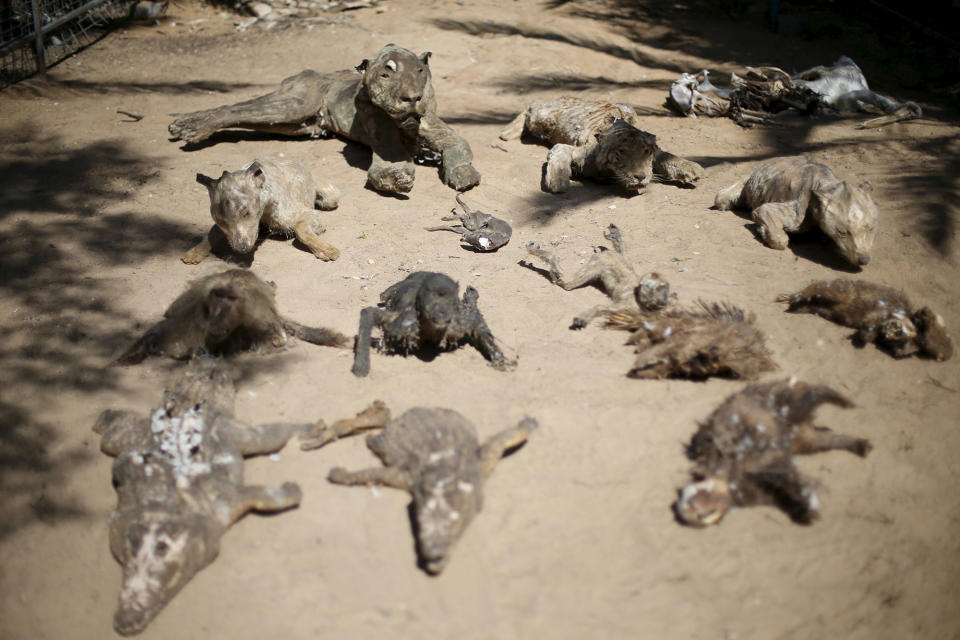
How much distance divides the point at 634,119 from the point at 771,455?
531 centimetres

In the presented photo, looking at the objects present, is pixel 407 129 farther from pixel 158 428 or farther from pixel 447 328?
pixel 158 428

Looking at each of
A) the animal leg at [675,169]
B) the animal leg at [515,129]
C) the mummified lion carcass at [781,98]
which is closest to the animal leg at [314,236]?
the animal leg at [515,129]

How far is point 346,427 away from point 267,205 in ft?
9.02

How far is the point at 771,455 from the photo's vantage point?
3.79m

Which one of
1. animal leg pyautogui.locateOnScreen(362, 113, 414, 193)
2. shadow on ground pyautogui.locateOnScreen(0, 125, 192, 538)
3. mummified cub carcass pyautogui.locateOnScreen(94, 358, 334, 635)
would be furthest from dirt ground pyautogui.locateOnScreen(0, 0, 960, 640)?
animal leg pyautogui.locateOnScreen(362, 113, 414, 193)

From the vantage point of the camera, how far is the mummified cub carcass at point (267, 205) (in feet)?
18.8

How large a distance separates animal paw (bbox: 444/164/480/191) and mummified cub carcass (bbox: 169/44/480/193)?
1 centimetres

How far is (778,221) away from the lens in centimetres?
607

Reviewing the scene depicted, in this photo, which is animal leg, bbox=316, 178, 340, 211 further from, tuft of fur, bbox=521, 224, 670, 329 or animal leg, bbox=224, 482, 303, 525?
animal leg, bbox=224, 482, 303, 525

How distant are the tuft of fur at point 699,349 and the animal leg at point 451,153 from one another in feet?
9.97

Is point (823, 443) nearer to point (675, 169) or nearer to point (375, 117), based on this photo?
point (675, 169)

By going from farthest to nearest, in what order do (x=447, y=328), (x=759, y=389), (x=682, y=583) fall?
(x=447, y=328) → (x=759, y=389) → (x=682, y=583)

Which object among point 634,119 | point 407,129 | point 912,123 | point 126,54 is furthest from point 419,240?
point 126,54

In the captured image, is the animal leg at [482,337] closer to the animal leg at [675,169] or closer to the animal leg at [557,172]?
the animal leg at [557,172]
